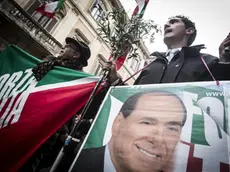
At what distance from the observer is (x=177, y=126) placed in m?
1.11

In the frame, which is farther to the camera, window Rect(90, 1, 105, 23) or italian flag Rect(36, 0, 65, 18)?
window Rect(90, 1, 105, 23)

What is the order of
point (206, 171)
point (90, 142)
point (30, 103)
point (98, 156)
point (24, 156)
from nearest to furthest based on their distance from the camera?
1. point (206, 171)
2. point (98, 156)
3. point (90, 142)
4. point (24, 156)
5. point (30, 103)

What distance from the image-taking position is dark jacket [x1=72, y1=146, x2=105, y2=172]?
3.91 ft

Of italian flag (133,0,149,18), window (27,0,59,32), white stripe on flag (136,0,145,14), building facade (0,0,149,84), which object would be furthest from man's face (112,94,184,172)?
window (27,0,59,32)

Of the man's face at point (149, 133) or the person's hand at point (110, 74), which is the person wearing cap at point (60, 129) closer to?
the person's hand at point (110, 74)

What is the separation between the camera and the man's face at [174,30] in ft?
6.78

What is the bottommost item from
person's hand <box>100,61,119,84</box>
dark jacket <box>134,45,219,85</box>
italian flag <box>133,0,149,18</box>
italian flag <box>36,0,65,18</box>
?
person's hand <box>100,61,119,84</box>

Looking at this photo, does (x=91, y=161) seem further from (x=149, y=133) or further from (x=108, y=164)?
(x=149, y=133)

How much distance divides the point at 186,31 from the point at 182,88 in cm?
119

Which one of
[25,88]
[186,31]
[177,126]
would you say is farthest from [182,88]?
[25,88]

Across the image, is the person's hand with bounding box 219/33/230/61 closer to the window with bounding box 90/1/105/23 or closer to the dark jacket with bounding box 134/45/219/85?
the dark jacket with bounding box 134/45/219/85

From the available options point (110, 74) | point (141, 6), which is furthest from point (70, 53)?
point (141, 6)

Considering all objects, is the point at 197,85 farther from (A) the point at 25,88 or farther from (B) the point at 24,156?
(A) the point at 25,88

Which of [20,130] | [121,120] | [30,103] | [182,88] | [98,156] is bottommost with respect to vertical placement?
[20,130]
